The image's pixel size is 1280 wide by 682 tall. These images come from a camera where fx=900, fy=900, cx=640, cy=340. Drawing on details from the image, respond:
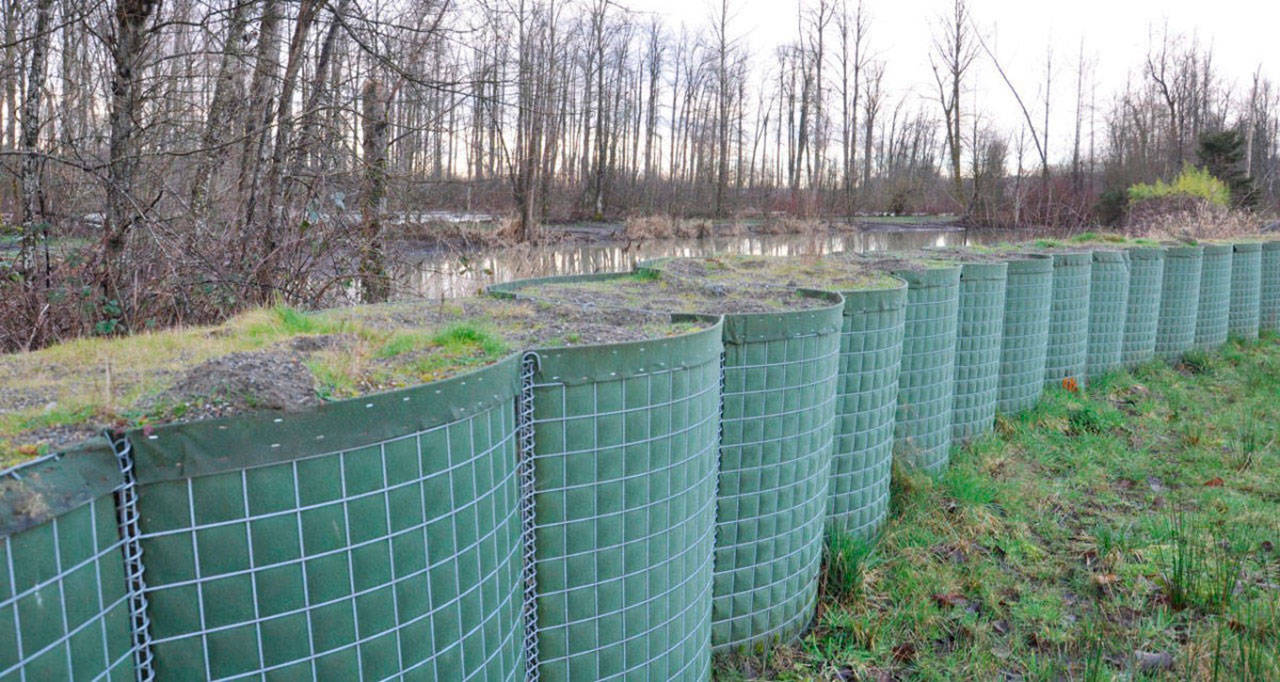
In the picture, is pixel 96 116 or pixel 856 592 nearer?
pixel 856 592

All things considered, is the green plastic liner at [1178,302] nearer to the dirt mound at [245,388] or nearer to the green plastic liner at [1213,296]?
the green plastic liner at [1213,296]

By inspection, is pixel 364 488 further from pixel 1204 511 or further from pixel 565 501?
pixel 1204 511

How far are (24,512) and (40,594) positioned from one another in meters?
0.15

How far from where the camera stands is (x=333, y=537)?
78.3 inches

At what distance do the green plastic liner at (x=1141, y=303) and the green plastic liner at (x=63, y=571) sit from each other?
961cm

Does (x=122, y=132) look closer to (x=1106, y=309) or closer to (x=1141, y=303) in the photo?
(x=1106, y=309)

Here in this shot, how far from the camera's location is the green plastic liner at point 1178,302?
9.93m

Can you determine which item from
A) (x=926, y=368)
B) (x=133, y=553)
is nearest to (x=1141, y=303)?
(x=926, y=368)

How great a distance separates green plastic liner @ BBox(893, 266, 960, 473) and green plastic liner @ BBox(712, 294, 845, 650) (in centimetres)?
173

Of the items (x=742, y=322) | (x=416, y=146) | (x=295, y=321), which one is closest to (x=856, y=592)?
(x=742, y=322)

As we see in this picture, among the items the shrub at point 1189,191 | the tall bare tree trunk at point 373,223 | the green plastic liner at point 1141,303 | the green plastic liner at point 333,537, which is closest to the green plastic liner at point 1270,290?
the green plastic liner at point 1141,303

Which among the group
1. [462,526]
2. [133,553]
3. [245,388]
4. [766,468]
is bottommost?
[766,468]

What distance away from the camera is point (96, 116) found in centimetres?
706

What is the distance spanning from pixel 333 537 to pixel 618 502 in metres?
1.06
